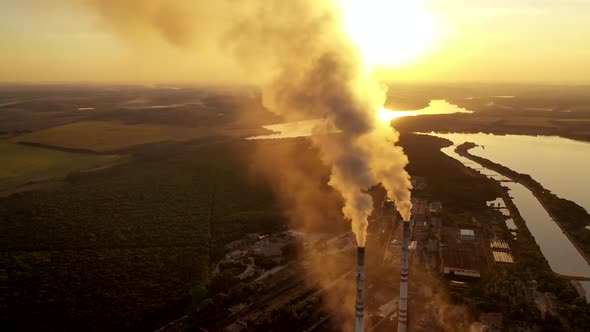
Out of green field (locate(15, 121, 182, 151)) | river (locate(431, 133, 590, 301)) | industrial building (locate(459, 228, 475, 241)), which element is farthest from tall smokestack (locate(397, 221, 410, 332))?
green field (locate(15, 121, 182, 151))

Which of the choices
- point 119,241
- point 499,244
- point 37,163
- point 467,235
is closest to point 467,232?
point 467,235

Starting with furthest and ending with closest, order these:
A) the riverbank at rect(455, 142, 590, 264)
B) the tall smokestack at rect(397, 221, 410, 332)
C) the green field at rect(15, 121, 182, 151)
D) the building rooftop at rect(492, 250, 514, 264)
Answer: the green field at rect(15, 121, 182, 151) → the riverbank at rect(455, 142, 590, 264) → the building rooftop at rect(492, 250, 514, 264) → the tall smokestack at rect(397, 221, 410, 332)

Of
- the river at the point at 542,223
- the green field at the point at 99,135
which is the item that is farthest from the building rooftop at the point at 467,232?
the green field at the point at 99,135

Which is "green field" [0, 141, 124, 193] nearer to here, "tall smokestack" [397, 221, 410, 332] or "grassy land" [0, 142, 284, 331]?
"grassy land" [0, 142, 284, 331]

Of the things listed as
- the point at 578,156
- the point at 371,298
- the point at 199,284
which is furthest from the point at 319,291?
the point at 578,156

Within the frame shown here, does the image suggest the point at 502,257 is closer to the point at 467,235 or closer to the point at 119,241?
the point at 467,235

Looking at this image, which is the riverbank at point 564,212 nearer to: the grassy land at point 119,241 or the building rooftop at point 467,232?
the building rooftop at point 467,232

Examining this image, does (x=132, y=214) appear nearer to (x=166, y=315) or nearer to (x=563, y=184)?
(x=166, y=315)
